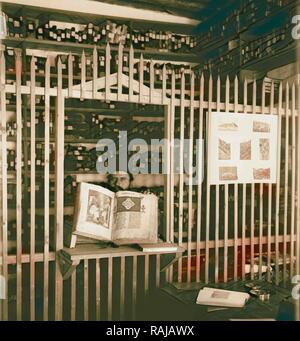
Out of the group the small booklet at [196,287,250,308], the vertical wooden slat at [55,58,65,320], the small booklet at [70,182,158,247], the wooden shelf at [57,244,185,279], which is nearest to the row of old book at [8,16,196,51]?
the vertical wooden slat at [55,58,65,320]

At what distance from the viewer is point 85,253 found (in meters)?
2.61

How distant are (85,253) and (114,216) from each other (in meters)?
0.33

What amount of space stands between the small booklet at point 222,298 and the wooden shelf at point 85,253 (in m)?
0.35

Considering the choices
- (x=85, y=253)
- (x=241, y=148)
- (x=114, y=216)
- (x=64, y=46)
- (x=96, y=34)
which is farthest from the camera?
(x=96, y=34)

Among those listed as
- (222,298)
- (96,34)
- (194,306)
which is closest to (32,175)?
(194,306)

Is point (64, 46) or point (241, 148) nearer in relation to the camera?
point (241, 148)

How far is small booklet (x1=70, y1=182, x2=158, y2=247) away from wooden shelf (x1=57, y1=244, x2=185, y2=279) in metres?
0.06

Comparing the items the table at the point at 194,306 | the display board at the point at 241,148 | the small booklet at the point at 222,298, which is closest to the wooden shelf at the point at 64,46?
the display board at the point at 241,148

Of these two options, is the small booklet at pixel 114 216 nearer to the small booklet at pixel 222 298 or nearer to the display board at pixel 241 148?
the small booklet at pixel 222 298

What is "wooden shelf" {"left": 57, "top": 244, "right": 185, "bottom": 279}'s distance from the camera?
260 centimetres

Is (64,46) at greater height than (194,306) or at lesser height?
greater

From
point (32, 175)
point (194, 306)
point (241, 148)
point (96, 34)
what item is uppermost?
point (96, 34)

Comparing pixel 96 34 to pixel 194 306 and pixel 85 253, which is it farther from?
pixel 194 306

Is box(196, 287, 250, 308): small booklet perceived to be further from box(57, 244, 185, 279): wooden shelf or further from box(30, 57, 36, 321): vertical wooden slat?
box(30, 57, 36, 321): vertical wooden slat
